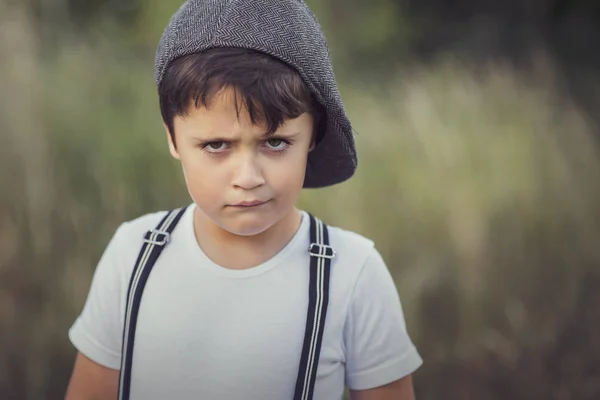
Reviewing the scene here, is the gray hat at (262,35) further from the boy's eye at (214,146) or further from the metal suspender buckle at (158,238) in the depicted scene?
the metal suspender buckle at (158,238)

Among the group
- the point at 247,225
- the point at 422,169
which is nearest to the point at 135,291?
the point at 247,225

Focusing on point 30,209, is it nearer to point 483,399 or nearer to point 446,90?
point 446,90

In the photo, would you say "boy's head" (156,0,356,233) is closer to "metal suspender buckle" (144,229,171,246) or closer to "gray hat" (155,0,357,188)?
"gray hat" (155,0,357,188)

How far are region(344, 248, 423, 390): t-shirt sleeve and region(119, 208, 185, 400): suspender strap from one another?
283 millimetres

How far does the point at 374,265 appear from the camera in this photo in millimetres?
942

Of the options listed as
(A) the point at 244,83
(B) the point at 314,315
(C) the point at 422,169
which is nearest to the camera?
(A) the point at 244,83

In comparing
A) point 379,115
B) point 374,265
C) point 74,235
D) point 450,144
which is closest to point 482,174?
point 450,144

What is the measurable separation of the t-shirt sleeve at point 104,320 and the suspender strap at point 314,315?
27cm

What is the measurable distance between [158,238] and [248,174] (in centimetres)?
22

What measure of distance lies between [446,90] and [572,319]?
449mm

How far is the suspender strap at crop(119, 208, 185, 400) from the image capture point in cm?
91

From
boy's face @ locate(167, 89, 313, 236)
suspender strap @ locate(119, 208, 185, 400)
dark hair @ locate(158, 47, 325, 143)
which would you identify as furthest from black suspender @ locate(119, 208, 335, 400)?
dark hair @ locate(158, 47, 325, 143)

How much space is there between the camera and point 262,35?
78 cm

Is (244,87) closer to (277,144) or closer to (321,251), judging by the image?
(277,144)
